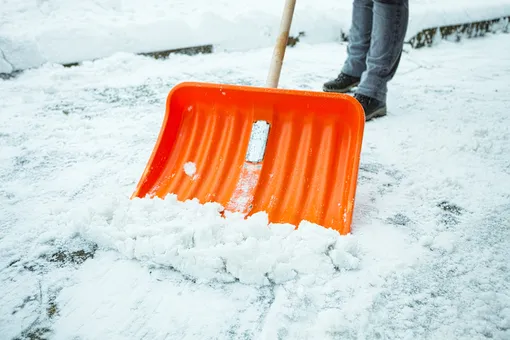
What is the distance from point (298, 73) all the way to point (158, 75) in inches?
41.2

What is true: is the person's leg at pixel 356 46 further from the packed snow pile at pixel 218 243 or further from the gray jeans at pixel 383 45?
the packed snow pile at pixel 218 243

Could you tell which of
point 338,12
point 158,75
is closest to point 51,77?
point 158,75

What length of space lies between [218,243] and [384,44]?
1.42 m

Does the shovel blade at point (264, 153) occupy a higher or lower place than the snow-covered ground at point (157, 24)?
lower

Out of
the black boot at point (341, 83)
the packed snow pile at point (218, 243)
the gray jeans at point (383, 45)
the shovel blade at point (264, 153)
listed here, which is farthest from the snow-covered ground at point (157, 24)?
the packed snow pile at point (218, 243)

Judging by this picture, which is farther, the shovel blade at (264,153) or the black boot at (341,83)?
the black boot at (341,83)

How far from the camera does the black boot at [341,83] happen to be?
7.50ft

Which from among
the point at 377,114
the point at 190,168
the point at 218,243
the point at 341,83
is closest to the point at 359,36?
the point at 341,83

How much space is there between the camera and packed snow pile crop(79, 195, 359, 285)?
93cm

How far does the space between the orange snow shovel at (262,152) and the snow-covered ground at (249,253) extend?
11cm

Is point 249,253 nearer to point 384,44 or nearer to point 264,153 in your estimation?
point 264,153

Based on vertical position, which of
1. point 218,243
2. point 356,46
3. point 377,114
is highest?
point 356,46

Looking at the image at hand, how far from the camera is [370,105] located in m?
1.88

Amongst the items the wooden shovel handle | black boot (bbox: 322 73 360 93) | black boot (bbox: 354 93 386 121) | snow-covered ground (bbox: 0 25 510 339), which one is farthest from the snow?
black boot (bbox: 322 73 360 93)
